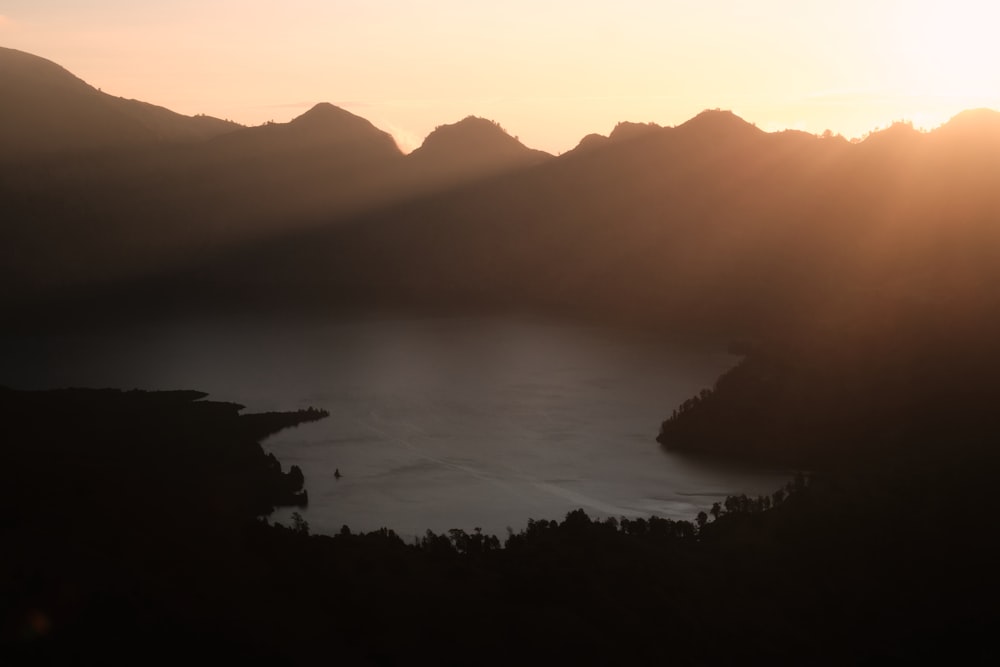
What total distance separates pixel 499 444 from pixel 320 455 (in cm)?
603

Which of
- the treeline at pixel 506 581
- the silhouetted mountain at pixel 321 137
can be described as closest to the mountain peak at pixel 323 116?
the silhouetted mountain at pixel 321 137

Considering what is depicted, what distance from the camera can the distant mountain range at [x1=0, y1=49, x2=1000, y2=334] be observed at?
64.9 m

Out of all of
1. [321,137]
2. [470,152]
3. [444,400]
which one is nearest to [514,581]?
[444,400]

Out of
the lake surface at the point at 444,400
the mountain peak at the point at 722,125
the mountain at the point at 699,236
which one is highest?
the mountain peak at the point at 722,125

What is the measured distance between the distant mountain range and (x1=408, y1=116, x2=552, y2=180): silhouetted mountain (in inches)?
12.9

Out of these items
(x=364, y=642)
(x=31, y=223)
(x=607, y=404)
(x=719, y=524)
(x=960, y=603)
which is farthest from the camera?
(x=31, y=223)

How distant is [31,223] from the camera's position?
98.9 m

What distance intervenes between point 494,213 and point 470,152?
21.8 m

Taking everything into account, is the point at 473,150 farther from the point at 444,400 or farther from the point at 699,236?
the point at 444,400

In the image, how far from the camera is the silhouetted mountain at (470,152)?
117m

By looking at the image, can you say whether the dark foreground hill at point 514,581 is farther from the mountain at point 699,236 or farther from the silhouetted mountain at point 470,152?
the silhouetted mountain at point 470,152

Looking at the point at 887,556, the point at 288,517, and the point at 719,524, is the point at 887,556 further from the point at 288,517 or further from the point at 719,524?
the point at 288,517

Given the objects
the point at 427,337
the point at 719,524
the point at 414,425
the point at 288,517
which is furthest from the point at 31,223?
the point at 719,524

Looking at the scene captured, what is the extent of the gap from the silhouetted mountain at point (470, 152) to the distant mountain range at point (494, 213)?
0.33 meters
